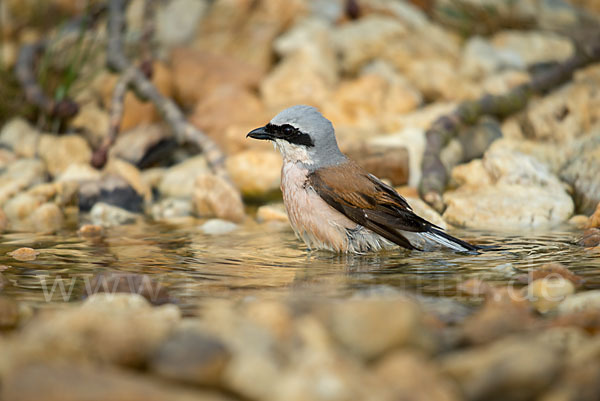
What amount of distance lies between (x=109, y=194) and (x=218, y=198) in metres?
1.34

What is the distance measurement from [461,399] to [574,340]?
745 mm

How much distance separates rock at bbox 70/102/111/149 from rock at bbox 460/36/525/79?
539cm

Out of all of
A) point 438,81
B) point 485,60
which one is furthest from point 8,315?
point 485,60

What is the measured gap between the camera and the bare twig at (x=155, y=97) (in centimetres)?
812

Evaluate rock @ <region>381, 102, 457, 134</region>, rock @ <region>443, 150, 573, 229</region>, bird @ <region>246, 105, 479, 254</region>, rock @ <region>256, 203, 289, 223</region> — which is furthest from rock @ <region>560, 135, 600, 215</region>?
rock @ <region>256, 203, 289, 223</region>

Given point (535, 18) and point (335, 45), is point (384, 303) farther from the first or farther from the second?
point (535, 18)

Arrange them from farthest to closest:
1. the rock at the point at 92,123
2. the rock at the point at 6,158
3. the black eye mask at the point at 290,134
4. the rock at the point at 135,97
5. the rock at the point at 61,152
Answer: the rock at the point at 135,97
the rock at the point at 92,123
the rock at the point at 61,152
the rock at the point at 6,158
the black eye mask at the point at 290,134

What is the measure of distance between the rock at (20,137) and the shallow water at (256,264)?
2.93m

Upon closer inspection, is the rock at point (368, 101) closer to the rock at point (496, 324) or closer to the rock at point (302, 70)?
the rock at point (302, 70)

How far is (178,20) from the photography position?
11.4m

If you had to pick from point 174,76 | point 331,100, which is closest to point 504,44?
point 331,100

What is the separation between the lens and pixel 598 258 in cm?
469

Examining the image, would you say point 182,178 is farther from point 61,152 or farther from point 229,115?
point 61,152

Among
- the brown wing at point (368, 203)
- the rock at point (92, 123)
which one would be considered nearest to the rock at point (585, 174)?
the brown wing at point (368, 203)
